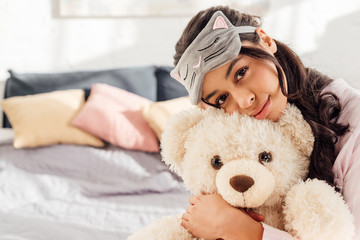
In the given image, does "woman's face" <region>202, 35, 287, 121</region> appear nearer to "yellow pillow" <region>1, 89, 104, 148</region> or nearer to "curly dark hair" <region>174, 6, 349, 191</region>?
"curly dark hair" <region>174, 6, 349, 191</region>

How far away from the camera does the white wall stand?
2357 mm

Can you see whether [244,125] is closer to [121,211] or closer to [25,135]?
[121,211]

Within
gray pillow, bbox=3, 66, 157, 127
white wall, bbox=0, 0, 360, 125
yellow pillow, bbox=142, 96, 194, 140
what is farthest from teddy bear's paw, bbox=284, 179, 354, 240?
white wall, bbox=0, 0, 360, 125

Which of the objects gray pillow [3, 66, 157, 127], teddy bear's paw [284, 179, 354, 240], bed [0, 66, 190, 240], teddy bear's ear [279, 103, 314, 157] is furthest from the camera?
gray pillow [3, 66, 157, 127]

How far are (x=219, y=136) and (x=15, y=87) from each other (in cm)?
182

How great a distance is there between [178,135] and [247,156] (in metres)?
0.20

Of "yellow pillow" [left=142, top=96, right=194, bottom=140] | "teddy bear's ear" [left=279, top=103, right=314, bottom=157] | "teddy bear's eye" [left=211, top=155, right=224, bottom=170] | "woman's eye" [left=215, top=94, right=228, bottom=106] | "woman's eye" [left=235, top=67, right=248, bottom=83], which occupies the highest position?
"woman's eye" [left=235, top=67, right=248, bottom=83]

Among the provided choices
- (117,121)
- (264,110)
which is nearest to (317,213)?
(264,110)

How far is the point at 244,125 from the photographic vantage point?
0.79 metres

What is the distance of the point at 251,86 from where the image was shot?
2.64 ft

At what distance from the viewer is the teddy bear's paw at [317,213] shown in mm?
684

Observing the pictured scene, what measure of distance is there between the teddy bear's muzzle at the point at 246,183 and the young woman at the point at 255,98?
4 centimetres

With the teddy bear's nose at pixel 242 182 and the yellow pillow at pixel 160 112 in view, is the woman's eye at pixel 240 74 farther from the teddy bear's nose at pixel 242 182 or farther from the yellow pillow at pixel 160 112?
the yellow pillow at pixel 160 112

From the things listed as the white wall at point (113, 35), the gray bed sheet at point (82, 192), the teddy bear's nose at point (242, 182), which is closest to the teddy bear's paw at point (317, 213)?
the teddy bear's nose at point (242, 182)
